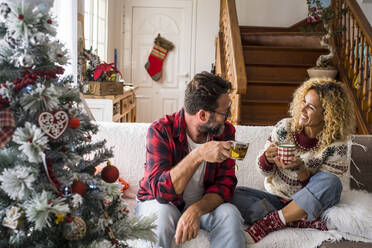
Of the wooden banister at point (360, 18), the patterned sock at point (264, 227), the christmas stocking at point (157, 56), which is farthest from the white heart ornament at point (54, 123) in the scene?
the christmas stocking at point (157, 56)

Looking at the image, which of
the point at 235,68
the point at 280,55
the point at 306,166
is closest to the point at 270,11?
the point at 280,55

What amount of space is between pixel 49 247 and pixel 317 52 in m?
4.44

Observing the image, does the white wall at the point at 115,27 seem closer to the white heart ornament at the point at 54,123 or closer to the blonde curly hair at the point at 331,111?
the blonde curly hair at the point at 331,111

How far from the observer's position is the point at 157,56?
20.4 feet

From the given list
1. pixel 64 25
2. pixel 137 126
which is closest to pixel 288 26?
pixel 64 25

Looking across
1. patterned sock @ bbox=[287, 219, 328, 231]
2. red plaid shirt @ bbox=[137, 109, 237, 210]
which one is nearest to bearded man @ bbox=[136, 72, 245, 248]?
red plaid shirt @ bbox=[137, 109, 237, 210]

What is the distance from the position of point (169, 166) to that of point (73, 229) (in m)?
0.71

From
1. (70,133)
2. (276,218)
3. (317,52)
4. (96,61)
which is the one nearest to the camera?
(70,133)

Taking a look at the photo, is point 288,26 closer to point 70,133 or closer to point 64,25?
point 64,25

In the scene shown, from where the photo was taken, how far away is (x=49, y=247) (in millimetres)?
1092

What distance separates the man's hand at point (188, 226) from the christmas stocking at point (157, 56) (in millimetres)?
4732

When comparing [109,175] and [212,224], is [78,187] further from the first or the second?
[212,224]

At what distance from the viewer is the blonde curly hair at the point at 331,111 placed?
2.04m

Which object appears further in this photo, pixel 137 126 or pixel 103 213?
pixel 137 126
